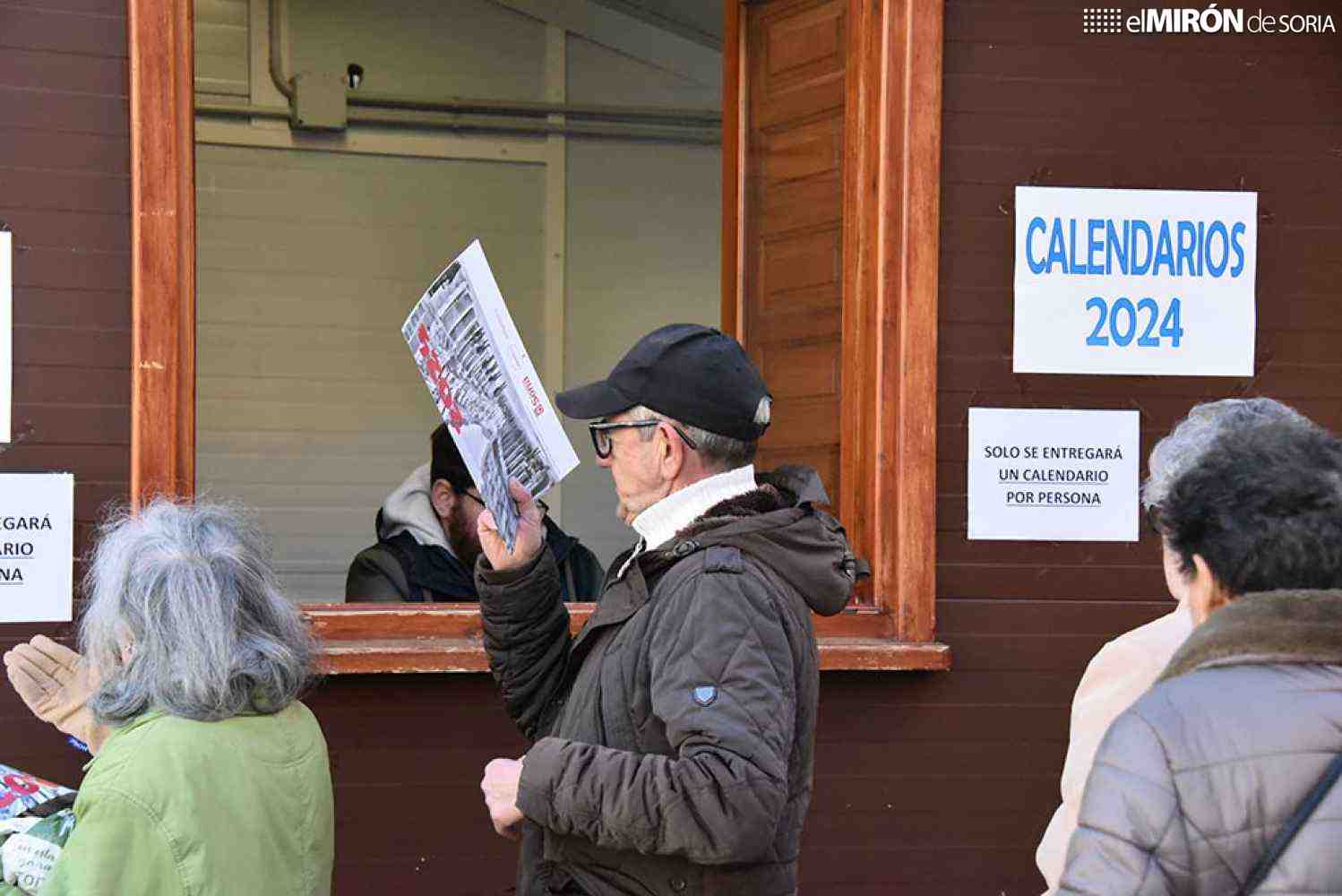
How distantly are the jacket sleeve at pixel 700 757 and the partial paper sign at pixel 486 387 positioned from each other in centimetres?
37

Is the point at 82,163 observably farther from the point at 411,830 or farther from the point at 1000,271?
the point at 1000,271

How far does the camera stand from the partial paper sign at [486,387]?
8.43 feet

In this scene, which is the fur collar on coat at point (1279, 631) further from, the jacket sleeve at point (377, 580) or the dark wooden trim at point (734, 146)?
the dark wooden trim at point (734, 146)

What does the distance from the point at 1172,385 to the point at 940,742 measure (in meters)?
1.17

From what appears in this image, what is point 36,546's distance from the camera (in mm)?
3934

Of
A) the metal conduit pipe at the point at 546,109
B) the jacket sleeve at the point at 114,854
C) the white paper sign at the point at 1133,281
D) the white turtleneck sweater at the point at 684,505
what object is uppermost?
the metal conduit pipe at the point at 546,109

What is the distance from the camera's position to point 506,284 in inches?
287

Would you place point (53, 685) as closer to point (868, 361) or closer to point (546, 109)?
point (868, 361)

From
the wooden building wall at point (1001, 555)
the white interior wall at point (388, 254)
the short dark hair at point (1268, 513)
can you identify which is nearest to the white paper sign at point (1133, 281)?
the wooden building wall at point (1001, 555)

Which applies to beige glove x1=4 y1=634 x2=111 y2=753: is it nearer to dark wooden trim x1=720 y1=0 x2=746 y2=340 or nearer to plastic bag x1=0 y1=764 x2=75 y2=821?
plastic bag x1=0 y1=764 x2=75 y2=821

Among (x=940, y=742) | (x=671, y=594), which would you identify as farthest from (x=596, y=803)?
(x=940, y=742)

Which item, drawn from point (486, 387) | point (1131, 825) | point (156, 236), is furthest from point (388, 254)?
point (1131, 825)

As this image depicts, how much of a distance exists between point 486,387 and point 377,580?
7.29 feet

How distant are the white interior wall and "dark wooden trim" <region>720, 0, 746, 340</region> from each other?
239cm
